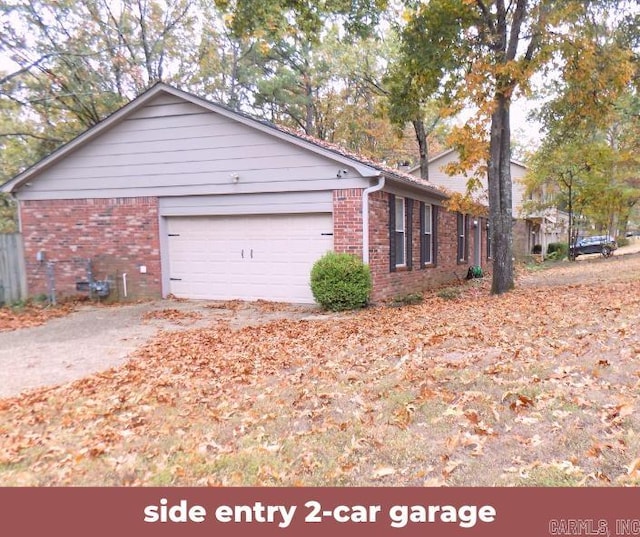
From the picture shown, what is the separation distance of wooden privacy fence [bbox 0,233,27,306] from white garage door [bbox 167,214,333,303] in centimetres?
379

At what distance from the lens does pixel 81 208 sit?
1160 cm

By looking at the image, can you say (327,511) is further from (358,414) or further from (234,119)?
(234,119)

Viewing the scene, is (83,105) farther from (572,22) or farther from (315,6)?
(572,22)

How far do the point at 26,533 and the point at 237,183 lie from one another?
8681 millimetres

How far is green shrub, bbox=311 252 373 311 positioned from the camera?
9031 mm

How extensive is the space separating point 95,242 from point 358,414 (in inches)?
393

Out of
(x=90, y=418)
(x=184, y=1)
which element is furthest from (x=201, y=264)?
(x=184, y=1)

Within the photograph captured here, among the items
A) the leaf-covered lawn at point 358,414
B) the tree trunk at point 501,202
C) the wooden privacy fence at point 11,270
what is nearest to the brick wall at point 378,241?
the tree trunk at point 501,202

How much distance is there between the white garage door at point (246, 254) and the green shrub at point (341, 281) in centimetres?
96

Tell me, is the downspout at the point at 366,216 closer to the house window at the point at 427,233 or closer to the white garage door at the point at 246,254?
the white garage door at the point at 246,254

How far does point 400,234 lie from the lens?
446 inches

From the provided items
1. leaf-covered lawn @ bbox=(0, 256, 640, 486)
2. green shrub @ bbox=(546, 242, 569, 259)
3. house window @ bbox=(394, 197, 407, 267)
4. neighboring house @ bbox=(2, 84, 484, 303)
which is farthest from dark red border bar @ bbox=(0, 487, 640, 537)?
green shrub @ bbox=(546, 242, 569, 259)

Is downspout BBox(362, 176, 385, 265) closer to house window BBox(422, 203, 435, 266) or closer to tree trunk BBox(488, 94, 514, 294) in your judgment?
tree trunk BBox(488, 94, 514, 294)

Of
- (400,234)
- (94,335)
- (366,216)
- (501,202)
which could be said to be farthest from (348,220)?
(94,335)
